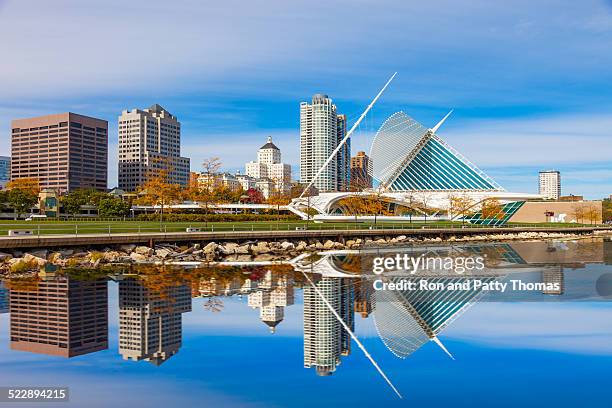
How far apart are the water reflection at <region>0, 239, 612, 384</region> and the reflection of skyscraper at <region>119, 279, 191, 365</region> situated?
22mm

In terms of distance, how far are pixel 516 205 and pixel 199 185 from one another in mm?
45317

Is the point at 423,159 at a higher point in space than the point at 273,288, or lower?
higher

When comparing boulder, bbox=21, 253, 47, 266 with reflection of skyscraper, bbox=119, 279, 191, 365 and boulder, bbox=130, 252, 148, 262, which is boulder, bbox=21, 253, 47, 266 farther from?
reflection of skyscraper, bbox=119, 279, 191, 365

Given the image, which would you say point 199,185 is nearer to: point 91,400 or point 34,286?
point 34,286

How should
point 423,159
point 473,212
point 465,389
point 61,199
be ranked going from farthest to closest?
1. point 61,199
2. point 423,159
3. point 473,212
4. point 465,389

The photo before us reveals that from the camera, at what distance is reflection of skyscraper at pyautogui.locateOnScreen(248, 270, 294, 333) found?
534 inches

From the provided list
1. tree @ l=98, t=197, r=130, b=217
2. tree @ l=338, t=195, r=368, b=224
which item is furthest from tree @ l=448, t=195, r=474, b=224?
tree @ l=98, t=197, r=130, b=217

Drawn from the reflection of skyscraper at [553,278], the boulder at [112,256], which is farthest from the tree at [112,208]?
the reflection of skyscraper at [553,278]

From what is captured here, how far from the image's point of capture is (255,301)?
51.8ft

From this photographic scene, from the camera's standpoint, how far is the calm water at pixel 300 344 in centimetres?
807

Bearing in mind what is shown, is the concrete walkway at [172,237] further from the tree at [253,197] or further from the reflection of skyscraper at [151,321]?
the tree at [253,197]

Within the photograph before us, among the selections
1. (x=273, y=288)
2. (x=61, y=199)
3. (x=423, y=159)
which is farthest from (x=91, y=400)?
(x=61, y=199)

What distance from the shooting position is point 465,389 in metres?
8.16

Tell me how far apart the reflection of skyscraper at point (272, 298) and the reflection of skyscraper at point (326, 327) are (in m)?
0.57
